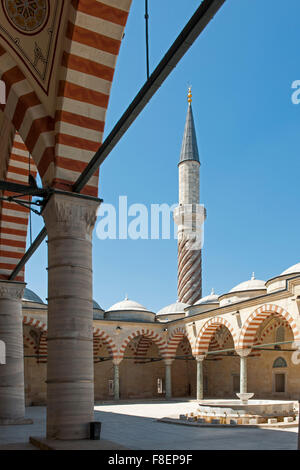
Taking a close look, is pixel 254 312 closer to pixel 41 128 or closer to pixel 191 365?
pixel 191 365

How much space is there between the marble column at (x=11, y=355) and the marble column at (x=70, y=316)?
12.4ft

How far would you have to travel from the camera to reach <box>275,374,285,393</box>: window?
61.6 feet

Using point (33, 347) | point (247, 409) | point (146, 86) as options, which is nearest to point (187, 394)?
point (33, 347)

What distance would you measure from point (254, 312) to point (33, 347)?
9037 mm

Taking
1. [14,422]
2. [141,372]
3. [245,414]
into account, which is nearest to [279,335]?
[141,372]

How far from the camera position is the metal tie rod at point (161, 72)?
321 centimetres

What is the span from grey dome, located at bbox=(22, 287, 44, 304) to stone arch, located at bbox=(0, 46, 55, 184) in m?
13.7

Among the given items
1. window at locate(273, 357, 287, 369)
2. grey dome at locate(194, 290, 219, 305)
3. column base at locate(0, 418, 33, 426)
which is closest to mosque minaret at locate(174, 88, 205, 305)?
grey dome at locate(194, 290, 219, 305)

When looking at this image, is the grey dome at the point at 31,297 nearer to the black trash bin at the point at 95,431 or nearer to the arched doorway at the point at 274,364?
the arched doorway at the point at 274,364

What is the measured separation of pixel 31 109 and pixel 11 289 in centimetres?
431

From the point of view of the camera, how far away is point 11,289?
8.88 metres

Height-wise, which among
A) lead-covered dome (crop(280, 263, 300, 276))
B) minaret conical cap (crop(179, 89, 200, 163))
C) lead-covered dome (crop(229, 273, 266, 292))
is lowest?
lead-covered dome (crop(229, 273, 266, 292))

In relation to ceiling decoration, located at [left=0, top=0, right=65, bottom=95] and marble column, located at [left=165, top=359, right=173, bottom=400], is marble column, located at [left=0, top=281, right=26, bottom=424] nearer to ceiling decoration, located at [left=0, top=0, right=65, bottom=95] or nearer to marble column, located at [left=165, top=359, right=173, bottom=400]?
ceiling decoration, located at [left=0, top=0, right=65, bottom=95]

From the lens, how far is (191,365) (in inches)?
934
